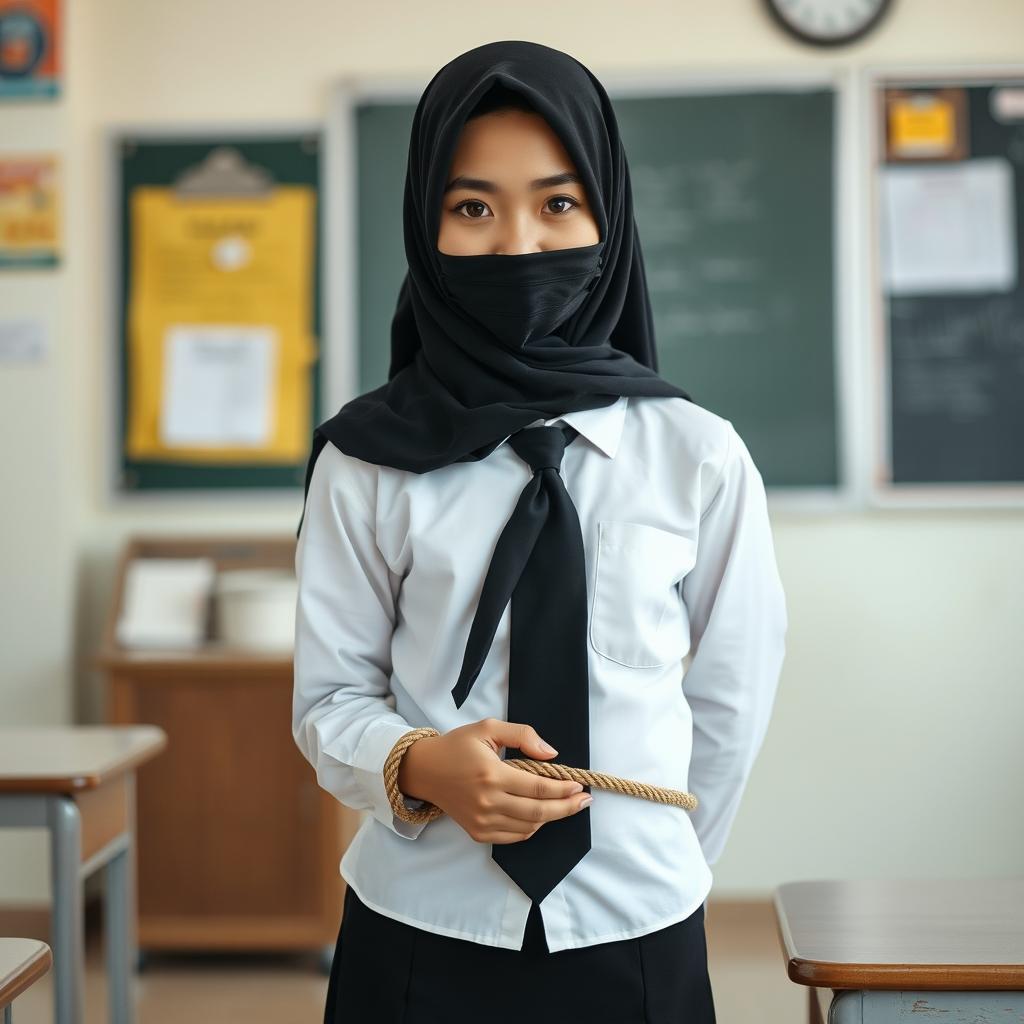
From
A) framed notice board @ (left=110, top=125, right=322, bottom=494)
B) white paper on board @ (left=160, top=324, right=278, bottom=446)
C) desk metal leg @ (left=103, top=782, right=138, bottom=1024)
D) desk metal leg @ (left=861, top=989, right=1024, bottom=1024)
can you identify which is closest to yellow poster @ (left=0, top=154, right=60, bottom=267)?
framed notice board @ (left=110, top=125, right=322, bottom=494)

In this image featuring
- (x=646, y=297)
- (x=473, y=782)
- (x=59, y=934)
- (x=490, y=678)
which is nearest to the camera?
(x=473, y=782)

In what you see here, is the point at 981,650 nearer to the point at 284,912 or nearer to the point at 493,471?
the point at 284,912

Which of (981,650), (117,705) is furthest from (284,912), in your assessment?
(981,650)

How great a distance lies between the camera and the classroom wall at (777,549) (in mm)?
3137

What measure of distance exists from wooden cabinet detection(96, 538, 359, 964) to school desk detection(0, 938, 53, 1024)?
171 cm

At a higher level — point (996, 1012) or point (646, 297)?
point (646, 297)

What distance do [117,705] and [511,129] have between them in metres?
2.26

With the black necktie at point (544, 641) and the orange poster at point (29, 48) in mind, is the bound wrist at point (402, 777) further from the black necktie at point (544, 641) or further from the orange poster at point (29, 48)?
the orange poster at point (29, 48)

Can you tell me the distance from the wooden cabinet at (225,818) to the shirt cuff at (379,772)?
6.35ft

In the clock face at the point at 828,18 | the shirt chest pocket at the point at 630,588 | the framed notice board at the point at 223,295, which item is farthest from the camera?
the framed notice board at the point at 223,295

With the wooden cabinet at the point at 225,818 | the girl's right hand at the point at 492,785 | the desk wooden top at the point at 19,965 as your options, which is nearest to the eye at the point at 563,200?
the girl's right hand at the point at 492,785

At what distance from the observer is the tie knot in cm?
109

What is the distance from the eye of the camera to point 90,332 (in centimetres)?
327

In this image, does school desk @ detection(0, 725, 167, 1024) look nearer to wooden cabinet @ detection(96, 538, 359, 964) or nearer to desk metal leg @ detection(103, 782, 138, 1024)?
desk metal leg @ detection(103, 782, 138, 1024)
